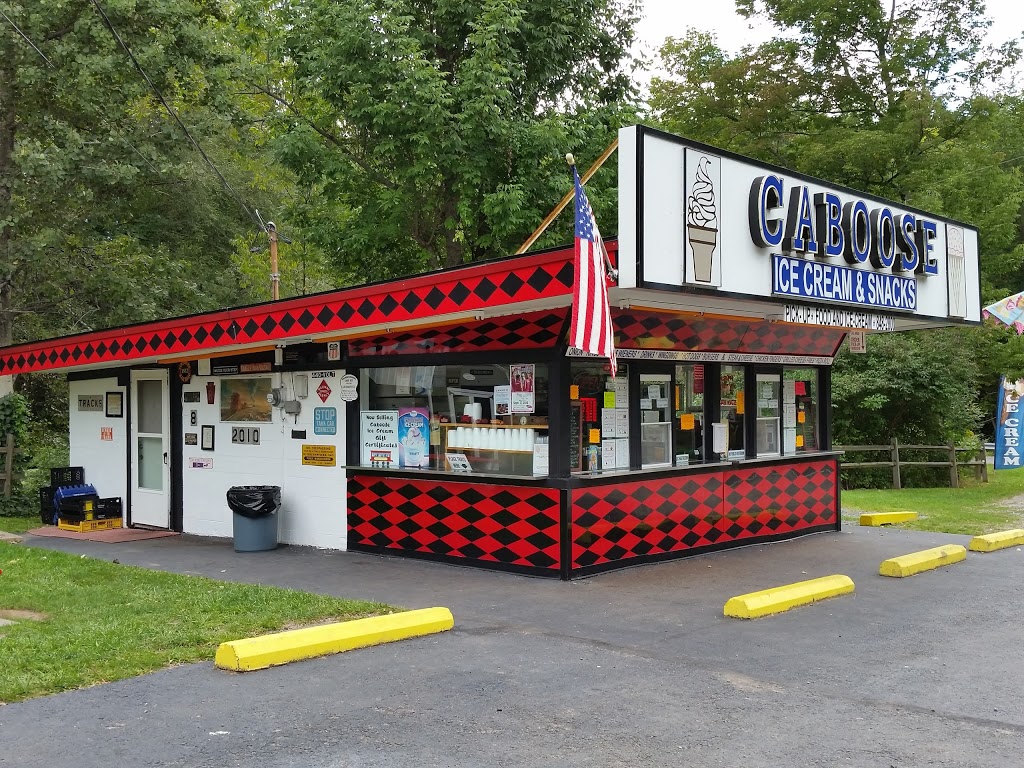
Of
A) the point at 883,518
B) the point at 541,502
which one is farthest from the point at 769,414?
the point at 541,502

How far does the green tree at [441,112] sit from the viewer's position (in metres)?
17.2

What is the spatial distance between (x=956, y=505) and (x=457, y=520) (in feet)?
34.9

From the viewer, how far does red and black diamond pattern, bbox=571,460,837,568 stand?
9789 mm

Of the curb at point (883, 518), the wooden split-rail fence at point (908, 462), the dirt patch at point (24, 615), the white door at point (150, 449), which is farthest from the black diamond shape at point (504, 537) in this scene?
the wooden split-rail fence at point (908, 462)

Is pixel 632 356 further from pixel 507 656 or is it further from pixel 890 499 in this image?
pixel 890 499

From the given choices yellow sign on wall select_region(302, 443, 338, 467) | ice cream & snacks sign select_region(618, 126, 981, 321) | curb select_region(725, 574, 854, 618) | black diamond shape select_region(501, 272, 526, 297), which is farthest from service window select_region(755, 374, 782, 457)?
yellow sign on wall select_region(302, 443, 338, 467)

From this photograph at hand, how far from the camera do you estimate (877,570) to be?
33.2 ft

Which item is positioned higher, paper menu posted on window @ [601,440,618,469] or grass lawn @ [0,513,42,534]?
paper menu posted on window @ [601,440,618,469]

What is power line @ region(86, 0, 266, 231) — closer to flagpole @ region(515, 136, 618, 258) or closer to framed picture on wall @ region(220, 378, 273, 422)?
framed picture on wall @ region(220, 378, 273, 422)

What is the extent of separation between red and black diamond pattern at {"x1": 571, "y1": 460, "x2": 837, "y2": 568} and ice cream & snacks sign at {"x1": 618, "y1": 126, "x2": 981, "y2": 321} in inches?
101

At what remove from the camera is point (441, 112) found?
16844 mm

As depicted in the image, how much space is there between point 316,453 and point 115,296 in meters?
10.5

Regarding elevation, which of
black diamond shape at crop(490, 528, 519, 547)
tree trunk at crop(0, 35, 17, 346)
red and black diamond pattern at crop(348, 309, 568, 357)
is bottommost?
black diamond shape at crop(490, 528, 519, 547)

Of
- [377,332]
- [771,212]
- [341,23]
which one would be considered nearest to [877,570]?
[771,212]
